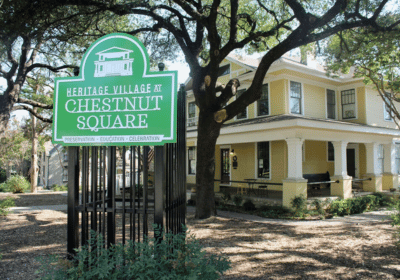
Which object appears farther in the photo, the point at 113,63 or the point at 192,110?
the point at 192,110

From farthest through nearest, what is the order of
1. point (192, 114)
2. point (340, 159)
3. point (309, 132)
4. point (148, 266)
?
point (192, 114) → point (340, 159) → point (309, 132) → point (148, 266)

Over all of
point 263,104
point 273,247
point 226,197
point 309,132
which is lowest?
point 273,247

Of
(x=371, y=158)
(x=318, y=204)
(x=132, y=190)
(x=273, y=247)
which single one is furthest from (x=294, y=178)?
(x=132, y=190)

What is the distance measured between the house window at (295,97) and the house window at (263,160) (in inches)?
90.7

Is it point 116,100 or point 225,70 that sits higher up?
point 225,70

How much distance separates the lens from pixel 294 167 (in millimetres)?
12688

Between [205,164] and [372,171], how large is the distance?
10867 millimetres

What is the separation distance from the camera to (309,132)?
43.7 ft

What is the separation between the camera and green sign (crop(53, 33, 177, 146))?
3826 millimetres

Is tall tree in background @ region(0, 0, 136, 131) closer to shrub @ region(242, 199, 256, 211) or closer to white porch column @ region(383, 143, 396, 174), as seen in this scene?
shrub @ region(242, 199, 256, 211)

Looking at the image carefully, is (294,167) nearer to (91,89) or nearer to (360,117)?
(360,117)

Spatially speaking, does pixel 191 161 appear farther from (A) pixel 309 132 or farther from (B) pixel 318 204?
(B) pixel 318 204

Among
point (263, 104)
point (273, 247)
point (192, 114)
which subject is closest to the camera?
point (273, 247)

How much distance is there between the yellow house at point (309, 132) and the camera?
1434 cm
